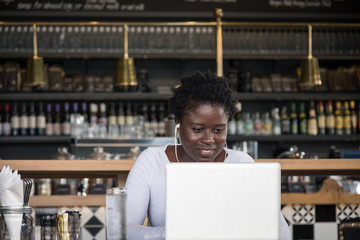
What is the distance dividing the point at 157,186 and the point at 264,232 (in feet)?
2.69

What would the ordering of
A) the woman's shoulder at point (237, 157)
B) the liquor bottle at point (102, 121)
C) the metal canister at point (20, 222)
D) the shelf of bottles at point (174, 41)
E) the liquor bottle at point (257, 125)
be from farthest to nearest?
1. the liquor bottle at point (257, 125)
2. the shelf of bottles at point (174, 41)
3. the liquor bottle at point (102, 121)
4. the woman's shoulder at point (237, 157)
5. the metal canister at point (20, 222)

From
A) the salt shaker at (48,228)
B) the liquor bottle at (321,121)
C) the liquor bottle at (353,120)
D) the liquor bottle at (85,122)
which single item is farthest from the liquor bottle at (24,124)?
the salt shaker at (48,228)

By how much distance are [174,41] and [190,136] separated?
3.30 meters

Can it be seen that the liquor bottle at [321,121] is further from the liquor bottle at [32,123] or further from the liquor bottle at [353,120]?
the liquor bottle at [32,123]

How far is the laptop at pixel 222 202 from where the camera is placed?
1.10 metres

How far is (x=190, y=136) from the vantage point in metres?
1.88

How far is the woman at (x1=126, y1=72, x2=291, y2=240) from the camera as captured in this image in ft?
6.01

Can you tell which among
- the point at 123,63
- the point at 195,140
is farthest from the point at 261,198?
the point at 123,63

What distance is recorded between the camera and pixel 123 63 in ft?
13.0

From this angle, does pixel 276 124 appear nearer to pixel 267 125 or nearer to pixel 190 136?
pixel 267 125

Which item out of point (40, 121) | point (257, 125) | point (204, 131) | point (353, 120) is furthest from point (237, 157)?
point (353, 120)

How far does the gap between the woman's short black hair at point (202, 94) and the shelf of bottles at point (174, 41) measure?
3.06 meters

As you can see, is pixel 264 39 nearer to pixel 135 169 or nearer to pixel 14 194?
pixel 135 169

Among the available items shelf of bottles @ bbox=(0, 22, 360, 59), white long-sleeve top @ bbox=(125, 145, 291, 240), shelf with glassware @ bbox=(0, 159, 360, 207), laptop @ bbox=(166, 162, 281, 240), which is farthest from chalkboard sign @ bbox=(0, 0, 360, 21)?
laptop @ bbox=(166, 162, 281, 240)
